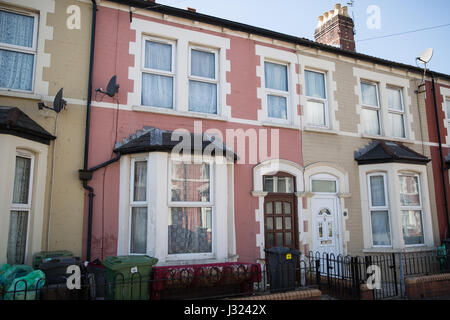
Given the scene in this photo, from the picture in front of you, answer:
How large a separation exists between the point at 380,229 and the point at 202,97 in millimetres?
5909

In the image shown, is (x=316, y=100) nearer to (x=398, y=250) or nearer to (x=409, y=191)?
(x=409, y=191)

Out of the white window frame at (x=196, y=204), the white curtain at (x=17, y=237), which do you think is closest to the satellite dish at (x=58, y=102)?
the white curtain at (x=17, y=237)

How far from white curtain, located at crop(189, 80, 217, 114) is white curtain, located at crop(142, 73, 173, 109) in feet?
1.68

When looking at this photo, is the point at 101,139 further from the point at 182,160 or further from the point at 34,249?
the point at 34,249

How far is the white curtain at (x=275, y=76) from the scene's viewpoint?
9.33 metres

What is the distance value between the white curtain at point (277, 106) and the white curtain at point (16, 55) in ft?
17.9

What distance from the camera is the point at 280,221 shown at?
868cm

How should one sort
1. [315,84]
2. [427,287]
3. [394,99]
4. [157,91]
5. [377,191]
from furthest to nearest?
[394,99]
[315,84]
[377,191]
[157,91]
[427,287]

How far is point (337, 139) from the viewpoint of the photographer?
9.63 meters

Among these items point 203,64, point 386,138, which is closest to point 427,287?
point 386,138

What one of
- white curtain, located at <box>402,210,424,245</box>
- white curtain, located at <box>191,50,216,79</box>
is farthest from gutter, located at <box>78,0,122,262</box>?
white curtain, located at <box>402,210,424,245</box>

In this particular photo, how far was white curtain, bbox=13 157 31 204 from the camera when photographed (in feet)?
20.4

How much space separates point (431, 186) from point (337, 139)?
343 centimetres

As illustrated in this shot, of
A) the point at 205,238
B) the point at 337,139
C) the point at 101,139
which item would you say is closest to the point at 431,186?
the point at 337,139
